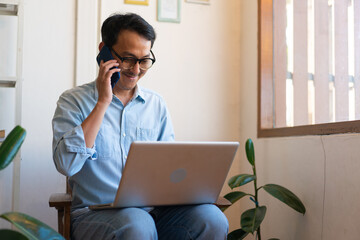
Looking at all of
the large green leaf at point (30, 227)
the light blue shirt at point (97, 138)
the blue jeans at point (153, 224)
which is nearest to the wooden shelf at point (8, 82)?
the light blue shirt at point (97, 138)

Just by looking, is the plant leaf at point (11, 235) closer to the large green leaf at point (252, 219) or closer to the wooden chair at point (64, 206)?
the wooden chair at point (64, 206)

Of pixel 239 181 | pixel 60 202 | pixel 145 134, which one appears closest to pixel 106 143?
pixel 145 134

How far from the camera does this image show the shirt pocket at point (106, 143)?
176 cm

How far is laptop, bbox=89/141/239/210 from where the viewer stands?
1.39m

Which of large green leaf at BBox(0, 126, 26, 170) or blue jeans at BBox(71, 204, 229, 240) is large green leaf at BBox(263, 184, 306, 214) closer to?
blue jeans at BBox(71, 204, 229, 240)

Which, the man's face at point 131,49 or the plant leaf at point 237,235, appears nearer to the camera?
the man's face at point 131,49

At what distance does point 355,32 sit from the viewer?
1.93 metres

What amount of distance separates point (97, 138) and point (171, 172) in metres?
0.45

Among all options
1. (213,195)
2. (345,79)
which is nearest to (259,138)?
(345,79)

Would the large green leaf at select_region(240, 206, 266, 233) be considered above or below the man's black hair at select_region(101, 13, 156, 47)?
below

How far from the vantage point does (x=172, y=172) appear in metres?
1.47

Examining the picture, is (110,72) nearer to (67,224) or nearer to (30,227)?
(67,224)

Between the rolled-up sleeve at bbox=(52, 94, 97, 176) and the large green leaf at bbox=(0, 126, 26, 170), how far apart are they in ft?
1.91

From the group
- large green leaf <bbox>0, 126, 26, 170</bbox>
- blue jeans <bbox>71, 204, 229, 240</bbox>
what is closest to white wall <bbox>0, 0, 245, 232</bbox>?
blue jeans <bbox>71, 204, 229, 240</bbox>
